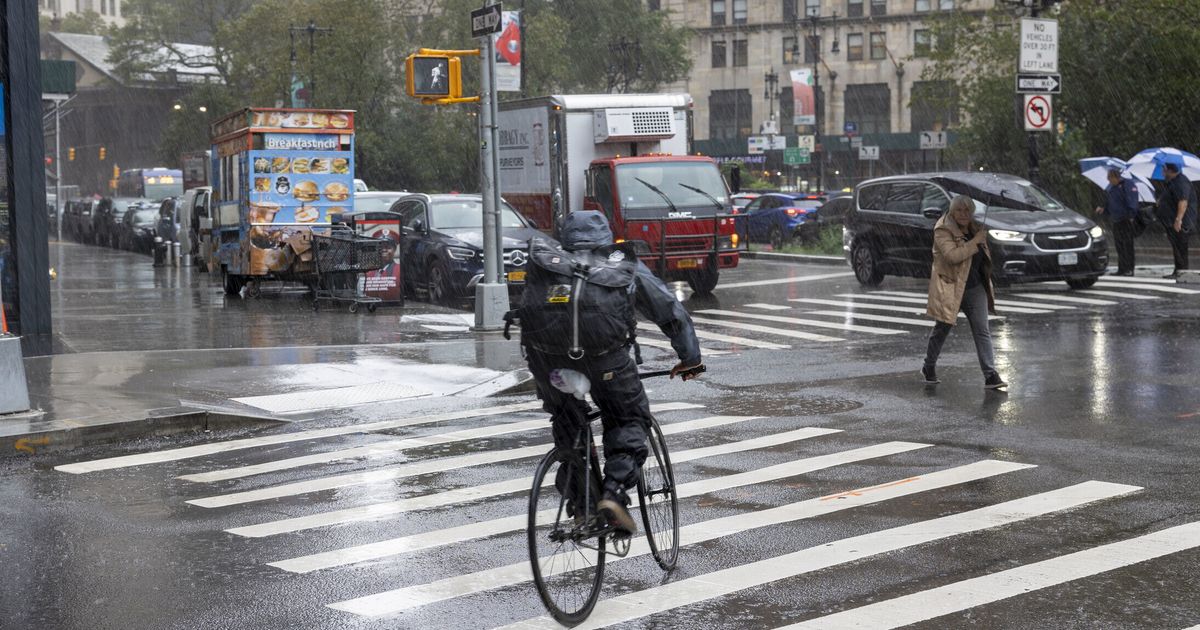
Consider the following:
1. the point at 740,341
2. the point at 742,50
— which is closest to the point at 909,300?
the point at 740,341

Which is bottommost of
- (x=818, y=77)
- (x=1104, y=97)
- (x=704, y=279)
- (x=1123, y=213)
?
(x=704, y=279)

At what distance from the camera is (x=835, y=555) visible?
293 inches

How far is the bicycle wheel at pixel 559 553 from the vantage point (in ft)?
20.0

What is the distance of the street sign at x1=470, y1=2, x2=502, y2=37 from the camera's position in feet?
58.2

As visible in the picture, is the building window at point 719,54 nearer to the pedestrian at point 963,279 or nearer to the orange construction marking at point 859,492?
the pedestrian at point 963,279

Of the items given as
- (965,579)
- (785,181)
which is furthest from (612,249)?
(785,181)

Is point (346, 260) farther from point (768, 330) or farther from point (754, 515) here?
point (754, 515)

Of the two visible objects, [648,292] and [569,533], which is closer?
[569,533]

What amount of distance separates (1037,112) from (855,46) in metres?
65.6

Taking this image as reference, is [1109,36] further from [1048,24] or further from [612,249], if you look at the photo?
[612,249]

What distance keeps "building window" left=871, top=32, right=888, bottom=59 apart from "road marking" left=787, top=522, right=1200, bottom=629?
83568 mm

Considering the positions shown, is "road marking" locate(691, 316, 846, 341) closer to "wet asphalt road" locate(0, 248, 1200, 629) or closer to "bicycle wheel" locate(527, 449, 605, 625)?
"wet asphalt road" locate(0, 248, 1200, 629)

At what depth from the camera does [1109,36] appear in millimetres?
32844

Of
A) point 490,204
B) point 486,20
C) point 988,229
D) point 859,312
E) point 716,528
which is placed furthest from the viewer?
point 988,229
